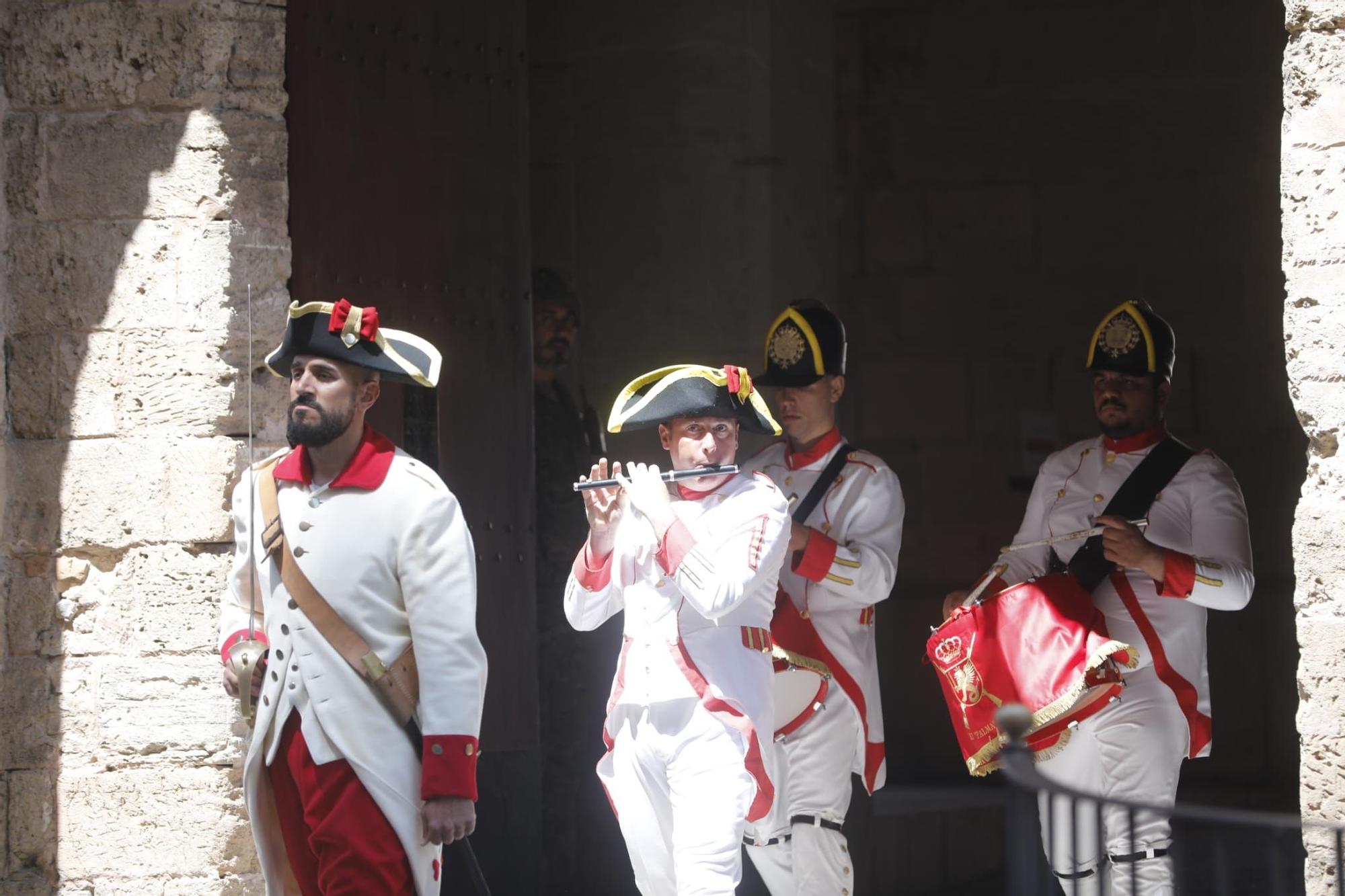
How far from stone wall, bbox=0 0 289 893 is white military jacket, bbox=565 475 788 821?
1088 mm

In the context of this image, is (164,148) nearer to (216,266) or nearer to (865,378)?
(216,266)

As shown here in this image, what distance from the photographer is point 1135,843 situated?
441 cm

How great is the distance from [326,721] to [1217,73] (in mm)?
4956

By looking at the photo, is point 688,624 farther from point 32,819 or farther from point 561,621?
point 561,621

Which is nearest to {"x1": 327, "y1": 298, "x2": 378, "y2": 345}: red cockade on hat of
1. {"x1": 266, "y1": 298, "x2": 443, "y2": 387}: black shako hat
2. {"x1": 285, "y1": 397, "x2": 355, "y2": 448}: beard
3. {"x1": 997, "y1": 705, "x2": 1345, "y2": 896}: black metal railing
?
{"x1": 266, "y1": 298, "x2": 443, "y2": 387}: black shako hat

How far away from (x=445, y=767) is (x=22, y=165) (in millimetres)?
2230

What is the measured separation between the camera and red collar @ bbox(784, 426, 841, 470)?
568 cm

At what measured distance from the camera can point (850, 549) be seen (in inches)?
214

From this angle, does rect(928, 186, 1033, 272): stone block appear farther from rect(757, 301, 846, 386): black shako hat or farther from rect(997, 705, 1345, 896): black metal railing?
rect(997, 705, 1345, 896): black metal railing

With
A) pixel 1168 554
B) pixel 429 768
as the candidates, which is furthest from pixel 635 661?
pixel 1168 554

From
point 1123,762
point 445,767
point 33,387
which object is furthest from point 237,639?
point 1123,762

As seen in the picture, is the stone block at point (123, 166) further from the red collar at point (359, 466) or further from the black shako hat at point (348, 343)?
the red collar at point (359, 466)

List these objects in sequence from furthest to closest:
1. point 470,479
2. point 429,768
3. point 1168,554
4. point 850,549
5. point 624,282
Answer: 1. point 624,282
2. point 470,479
3. point 850,549
4. point 1168,554
5. point 429,768

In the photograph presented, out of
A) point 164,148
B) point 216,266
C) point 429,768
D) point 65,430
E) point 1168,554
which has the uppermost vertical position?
point 164,148
